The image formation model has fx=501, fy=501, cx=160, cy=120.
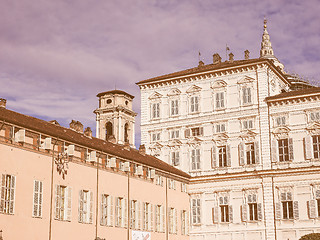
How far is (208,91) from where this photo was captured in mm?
51406

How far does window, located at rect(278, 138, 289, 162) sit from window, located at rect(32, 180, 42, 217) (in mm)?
25295

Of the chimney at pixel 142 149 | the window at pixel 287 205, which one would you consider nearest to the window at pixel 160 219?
the chimney at pixel 142 149

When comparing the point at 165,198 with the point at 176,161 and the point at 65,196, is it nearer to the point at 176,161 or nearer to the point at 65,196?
the point at 176,161

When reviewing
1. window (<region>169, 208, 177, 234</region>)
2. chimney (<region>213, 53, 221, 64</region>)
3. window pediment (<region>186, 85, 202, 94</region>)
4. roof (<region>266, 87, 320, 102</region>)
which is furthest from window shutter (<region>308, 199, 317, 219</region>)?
chimney (<region>213, 53, 221, 64</region>)

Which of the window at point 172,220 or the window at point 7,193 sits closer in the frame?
the window at point 7,193

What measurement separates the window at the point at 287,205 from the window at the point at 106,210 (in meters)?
17.6

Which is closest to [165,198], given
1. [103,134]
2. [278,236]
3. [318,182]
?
[278,236]

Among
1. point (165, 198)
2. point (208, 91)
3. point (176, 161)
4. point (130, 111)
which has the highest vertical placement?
point (130, 111)

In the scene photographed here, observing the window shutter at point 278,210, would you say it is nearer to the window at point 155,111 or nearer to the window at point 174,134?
the window at point 174,134

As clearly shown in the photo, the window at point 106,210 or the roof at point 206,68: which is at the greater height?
the roof at point 206,68

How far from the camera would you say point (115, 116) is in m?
79.2

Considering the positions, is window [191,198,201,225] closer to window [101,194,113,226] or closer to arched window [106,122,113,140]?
window [101,194,113,226]

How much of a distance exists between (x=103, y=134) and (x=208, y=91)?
31731 millimetres

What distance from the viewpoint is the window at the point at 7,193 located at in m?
26.6
